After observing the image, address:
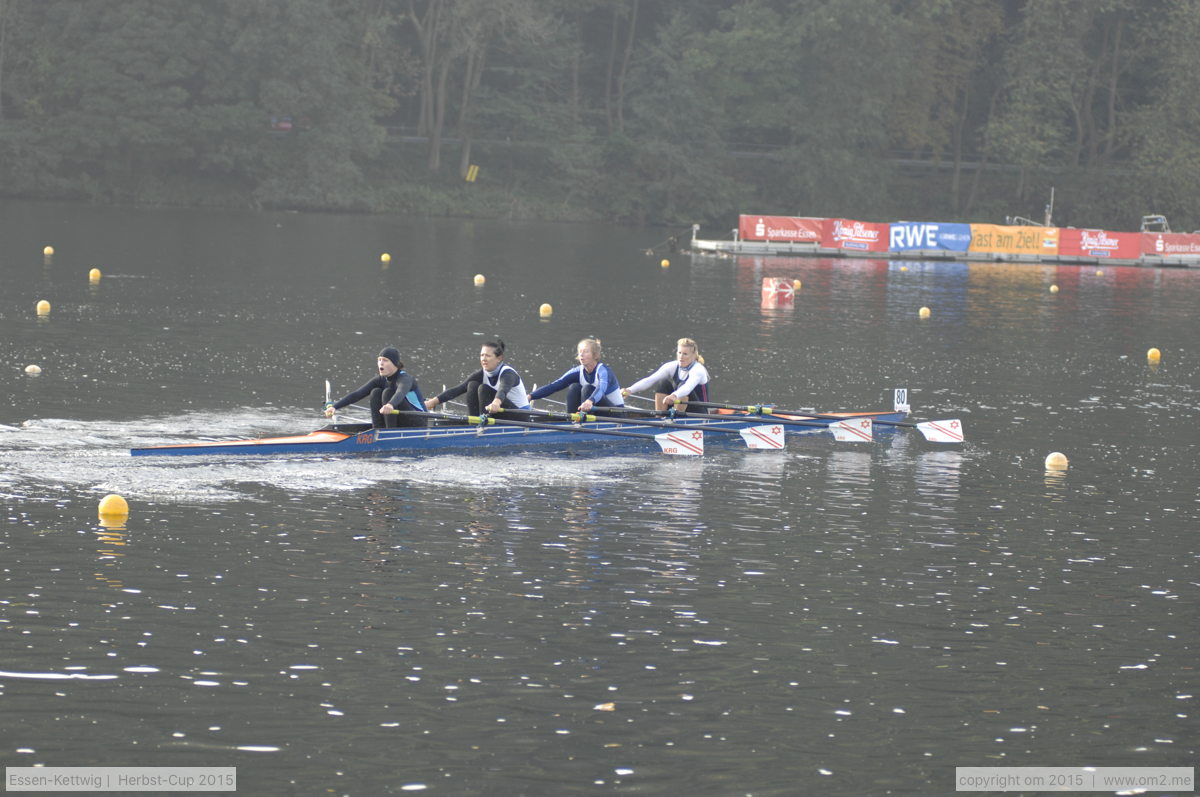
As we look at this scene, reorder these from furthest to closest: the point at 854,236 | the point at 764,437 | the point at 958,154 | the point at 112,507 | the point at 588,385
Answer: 1. the point at 958,154
2. the point at 854,236
3. the point at 588,385
4. the point at 764,437
5. the point at 112,507

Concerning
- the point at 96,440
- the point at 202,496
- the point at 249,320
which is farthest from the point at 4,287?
the point at 202,496

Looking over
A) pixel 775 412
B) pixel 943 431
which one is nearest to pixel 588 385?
pixel 775 412

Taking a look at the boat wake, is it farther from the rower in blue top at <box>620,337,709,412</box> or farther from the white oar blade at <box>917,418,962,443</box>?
the white oar blade at <box>917,418,962,443</box>

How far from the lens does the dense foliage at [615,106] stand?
73.5 m

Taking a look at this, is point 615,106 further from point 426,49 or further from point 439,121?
point 426,49

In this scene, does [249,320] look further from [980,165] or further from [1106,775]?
[980,165]

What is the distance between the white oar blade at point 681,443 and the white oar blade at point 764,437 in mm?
748

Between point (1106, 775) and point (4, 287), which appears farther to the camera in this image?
point (4, 287)

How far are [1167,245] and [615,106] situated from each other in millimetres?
34041

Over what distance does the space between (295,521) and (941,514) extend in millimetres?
6857

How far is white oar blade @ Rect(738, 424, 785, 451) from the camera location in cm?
2072

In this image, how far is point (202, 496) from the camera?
1636cm

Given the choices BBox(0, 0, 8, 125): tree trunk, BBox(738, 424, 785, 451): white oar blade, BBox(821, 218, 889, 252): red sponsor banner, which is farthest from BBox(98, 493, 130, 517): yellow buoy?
BBox(0, 0, 8, 125): tree trunk

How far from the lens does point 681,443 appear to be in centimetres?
2025
